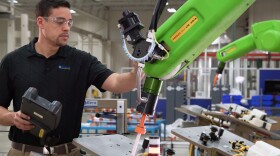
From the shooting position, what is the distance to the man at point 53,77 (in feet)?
7.24

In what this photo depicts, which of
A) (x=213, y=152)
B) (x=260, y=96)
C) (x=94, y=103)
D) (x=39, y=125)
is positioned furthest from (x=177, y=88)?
(x=39, y=125)

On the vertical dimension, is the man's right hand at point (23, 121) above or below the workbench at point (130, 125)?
above

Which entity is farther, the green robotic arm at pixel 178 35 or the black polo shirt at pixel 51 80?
the black polo shirt at pixel 51 80

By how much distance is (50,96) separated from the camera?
220 cm

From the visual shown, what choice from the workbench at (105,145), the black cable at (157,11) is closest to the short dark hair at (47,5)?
the workbench at (105,145)

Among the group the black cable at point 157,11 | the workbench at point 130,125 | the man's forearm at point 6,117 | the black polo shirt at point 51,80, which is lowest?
the workbench at point 130,125

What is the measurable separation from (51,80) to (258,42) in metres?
2.02

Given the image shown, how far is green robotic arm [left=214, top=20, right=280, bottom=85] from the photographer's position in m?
3.13

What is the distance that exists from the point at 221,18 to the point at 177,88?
384 inches

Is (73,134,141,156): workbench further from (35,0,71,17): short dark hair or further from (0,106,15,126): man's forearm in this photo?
(35,0,71,17): short dark hair

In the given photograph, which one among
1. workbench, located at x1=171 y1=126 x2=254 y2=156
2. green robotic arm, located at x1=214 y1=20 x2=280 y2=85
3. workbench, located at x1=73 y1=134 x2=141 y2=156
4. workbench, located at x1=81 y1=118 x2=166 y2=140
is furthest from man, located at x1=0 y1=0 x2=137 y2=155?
workbench, located at x1=81 y1=118 x2=166 y2=140

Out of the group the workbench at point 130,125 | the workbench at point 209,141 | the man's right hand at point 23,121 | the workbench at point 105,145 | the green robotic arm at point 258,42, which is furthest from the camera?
the workbench at point 130,125

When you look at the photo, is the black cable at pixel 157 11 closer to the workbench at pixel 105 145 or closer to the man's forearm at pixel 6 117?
the workbench at pixel 105 145

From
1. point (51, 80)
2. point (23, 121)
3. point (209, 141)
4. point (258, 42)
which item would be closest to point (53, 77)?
point (51, 80)
